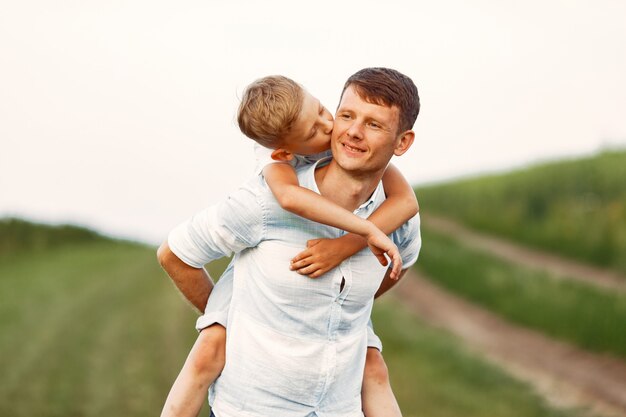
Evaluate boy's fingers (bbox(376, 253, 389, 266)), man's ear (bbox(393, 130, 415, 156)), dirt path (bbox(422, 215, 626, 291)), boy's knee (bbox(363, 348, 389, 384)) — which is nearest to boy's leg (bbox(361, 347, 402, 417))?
boy's knee (bbox(363, 348, 389, 384))

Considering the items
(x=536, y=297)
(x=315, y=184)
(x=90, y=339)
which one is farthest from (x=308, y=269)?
(x=536, y=297)

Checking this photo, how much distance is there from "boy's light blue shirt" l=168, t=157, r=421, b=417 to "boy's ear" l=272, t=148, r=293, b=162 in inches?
3.1

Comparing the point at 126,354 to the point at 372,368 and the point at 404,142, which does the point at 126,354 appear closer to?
the point at 372,368

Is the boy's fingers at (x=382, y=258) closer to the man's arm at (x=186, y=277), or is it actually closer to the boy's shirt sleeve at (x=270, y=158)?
the boy's shirt sleeve at (x=270, y=158)

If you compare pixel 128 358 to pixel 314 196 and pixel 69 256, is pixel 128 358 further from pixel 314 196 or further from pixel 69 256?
pixel 69 256

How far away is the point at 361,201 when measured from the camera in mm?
3545

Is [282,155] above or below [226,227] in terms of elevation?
above

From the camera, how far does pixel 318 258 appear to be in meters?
3.38

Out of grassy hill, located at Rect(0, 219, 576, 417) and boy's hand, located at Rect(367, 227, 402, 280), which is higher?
boy's hand, located at Rect(367, 227, 402, 280)

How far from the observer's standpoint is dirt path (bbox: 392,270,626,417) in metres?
11.9

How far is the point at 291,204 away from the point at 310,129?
27 cm

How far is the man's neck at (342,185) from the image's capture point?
346 centimetres

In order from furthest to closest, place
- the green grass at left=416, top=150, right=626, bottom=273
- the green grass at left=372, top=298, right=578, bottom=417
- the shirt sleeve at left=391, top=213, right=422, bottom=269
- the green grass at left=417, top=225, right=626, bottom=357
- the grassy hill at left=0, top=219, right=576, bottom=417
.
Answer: the green grass at left=416, top=150, right=626, bottom=273 → the green grass at left=417, top=225, right=626, bottom=357 → the grassy hill at left=0, top=219, right=576, bottom=417 → the green grass at left=372, top=298, right=578, bottom=417 → the shirt sleeve at left=391, top=213, right=422, bottom=269

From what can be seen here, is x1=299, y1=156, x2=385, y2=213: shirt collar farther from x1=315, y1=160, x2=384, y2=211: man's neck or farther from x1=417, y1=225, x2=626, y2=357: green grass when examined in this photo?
x1=417, y1=225, x2=626, y2=357: green grass
